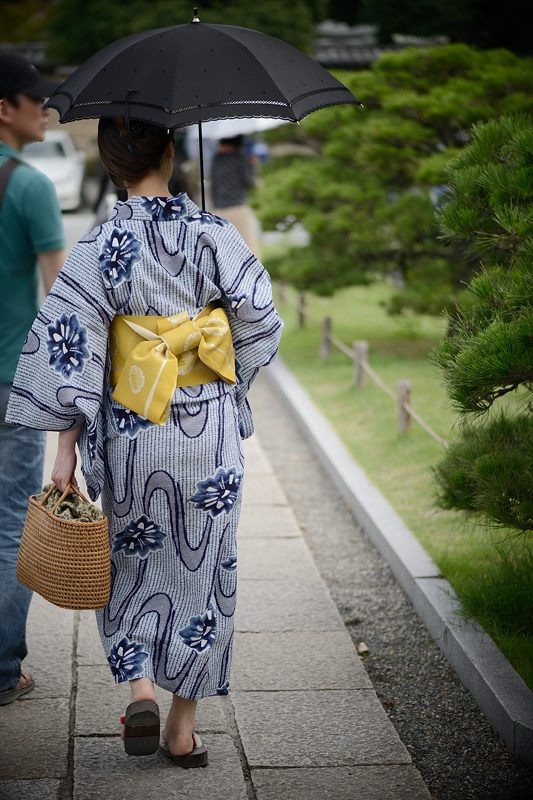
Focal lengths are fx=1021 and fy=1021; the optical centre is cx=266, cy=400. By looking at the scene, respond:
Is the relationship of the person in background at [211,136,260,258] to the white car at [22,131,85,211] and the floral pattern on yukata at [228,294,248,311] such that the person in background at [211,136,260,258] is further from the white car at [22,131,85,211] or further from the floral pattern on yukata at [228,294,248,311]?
the white car at [22,131,85,211]

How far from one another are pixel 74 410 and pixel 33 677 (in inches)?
48.9

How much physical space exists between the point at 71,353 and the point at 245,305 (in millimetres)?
494

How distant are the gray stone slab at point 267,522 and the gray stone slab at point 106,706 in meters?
1.61

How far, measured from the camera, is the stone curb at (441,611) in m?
3.11

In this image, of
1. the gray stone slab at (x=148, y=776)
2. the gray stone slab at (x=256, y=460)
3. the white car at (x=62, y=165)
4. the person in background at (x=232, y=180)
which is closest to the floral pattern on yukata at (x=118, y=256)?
the gray stone slab at (x=148, y=776)

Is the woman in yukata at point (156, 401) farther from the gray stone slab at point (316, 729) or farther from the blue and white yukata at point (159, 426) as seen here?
the gray stone slab at point (316, 729)

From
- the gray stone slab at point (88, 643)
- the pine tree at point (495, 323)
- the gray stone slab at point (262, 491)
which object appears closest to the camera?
the pine tree at point (495, 323)

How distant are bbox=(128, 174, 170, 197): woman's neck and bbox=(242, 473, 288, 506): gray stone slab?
304cm

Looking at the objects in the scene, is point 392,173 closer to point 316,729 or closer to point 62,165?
point 316,729

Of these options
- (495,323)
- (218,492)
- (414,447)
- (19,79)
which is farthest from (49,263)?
(414,447)

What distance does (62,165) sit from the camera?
21172mm

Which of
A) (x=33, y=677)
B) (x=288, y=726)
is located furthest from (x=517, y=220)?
(x=33, y=677)

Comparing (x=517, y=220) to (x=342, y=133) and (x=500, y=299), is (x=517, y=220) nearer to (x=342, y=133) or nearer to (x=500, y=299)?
(x=500, y=299)

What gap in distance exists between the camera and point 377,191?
27.6ft
